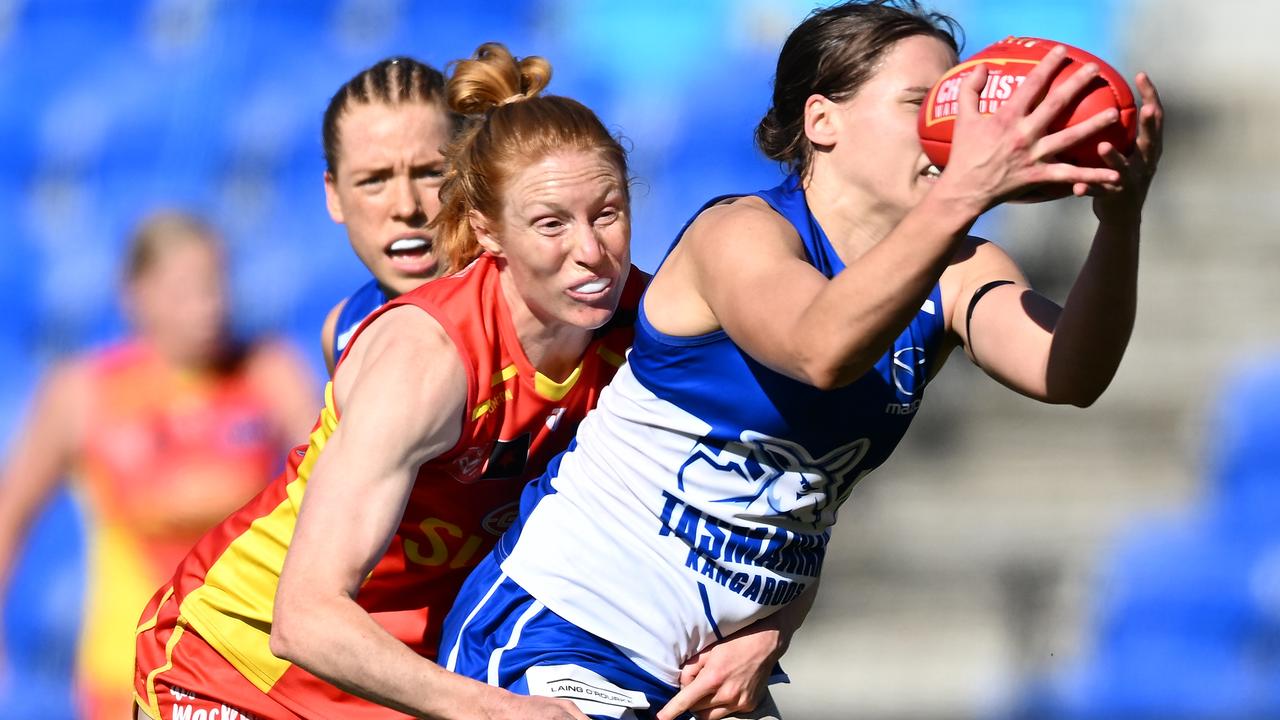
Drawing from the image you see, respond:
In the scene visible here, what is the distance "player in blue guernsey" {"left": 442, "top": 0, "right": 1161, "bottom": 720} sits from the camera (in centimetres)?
218

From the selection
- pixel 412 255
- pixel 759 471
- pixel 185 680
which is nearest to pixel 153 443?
pixel 412 255

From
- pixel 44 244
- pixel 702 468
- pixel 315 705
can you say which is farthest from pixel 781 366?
pixel 44 244

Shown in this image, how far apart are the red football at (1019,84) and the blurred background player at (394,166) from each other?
1512mm

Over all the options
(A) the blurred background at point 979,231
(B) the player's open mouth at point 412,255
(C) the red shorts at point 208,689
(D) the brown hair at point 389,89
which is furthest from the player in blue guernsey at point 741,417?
(A) the blurred background at point 979,231

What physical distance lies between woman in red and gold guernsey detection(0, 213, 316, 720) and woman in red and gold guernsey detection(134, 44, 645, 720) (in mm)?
1984

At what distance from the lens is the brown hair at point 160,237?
557 centimetres

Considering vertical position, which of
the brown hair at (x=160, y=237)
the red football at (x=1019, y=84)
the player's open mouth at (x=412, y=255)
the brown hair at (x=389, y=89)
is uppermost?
the brown hair at (x=160, y=237)

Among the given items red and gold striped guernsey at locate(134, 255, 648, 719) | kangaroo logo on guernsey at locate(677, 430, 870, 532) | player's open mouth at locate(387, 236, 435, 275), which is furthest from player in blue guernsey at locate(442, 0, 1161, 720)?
player's open mouth at locate(387, 236, 435, 275)

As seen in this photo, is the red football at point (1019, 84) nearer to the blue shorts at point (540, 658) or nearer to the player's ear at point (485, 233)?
the player's ear at point (485, 233)

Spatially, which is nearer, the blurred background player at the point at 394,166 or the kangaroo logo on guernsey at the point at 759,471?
the kangaroo logo on guernsey at the point at 759,471

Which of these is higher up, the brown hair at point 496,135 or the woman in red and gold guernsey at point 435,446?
the brown hair at point 496,135

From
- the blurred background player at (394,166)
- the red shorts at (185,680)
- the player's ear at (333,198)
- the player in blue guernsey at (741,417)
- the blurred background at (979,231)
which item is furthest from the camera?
the blurred background at (979,231)

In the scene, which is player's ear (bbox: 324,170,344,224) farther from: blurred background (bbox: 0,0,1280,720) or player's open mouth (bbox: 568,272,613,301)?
blurred background (bbox: 0,0,1280,720)

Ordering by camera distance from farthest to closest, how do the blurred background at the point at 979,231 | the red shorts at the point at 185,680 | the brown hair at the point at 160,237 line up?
the brown hair at the point at 160,237 < the blurred background at the point at 979,231 < the red shorts at the point at 185,680
